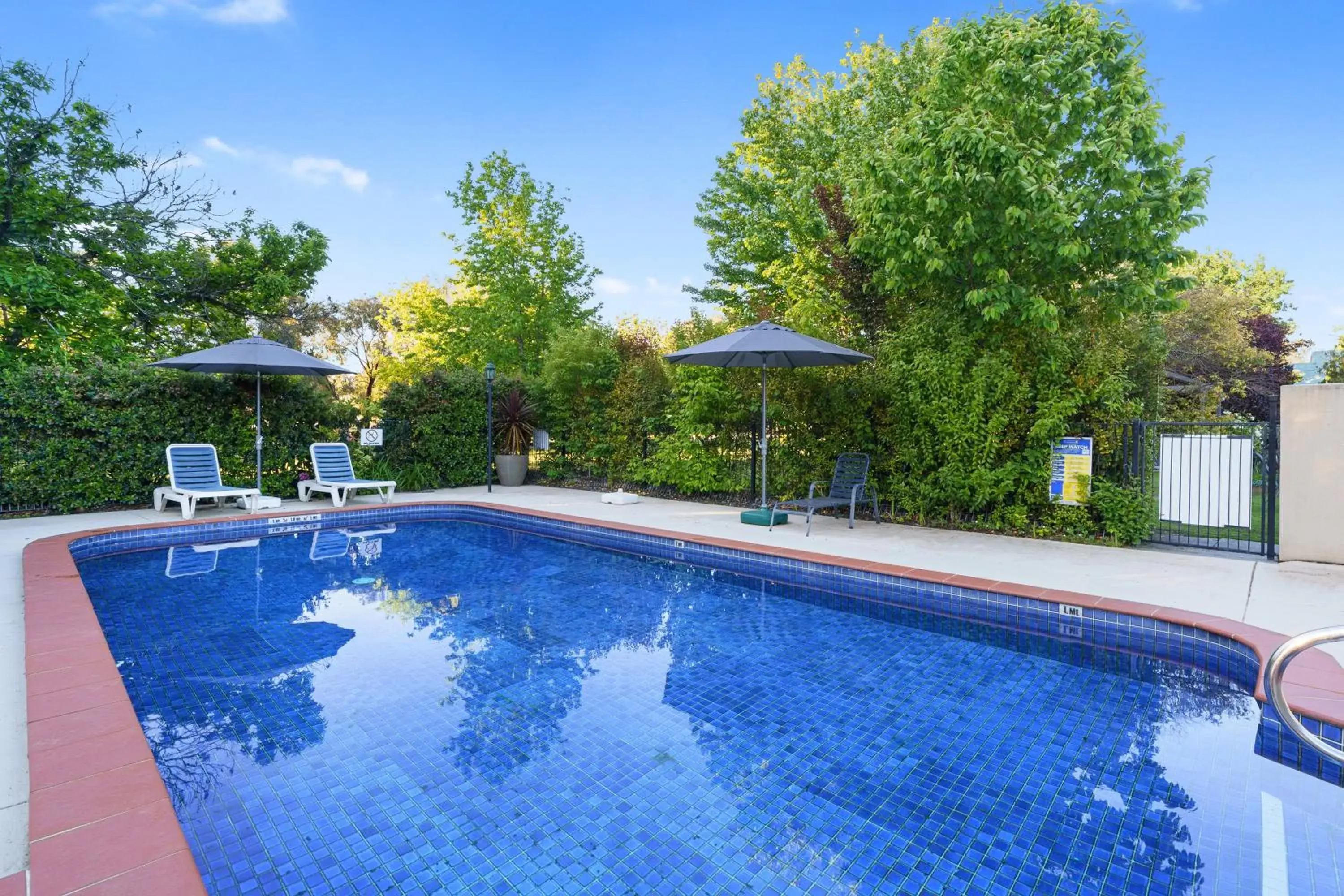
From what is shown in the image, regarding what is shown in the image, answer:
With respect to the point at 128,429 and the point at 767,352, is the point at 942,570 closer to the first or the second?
the point at 767,352

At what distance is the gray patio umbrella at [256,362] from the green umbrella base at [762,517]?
5.48m

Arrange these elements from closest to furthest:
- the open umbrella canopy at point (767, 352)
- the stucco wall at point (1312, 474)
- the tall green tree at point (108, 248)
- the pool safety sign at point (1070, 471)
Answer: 1. the stucco wall at point (1312, 474)
2. the pool safety sign at point (1070, 471)
3. the open umbrella canopy at point (767, 352)
4. the tall green tree at point (108, 248)

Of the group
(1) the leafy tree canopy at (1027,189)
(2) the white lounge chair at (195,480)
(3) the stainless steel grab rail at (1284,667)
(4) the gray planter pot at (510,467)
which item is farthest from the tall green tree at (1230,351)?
(2) the white lounge chair at (195,480)

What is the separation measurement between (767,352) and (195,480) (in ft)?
25.4

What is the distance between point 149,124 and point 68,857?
1717 cm

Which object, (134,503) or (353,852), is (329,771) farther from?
(134,503)

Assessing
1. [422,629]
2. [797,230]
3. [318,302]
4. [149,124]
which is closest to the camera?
[422,629]

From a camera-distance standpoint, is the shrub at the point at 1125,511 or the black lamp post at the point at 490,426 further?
the black lamp post at the point at 490,426

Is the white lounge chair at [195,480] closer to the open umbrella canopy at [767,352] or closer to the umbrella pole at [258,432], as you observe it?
the umbrella pole at [258,432]

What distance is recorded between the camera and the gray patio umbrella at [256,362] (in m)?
8.64

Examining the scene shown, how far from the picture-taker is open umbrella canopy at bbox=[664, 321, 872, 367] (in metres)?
7.61

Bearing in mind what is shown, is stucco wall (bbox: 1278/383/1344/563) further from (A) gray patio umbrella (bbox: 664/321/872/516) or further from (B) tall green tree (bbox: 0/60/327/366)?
(B) tall green tree (bbox: 0/60/327/366)

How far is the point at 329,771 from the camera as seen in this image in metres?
2.80

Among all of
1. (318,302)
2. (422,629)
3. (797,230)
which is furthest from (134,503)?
(318,302)
